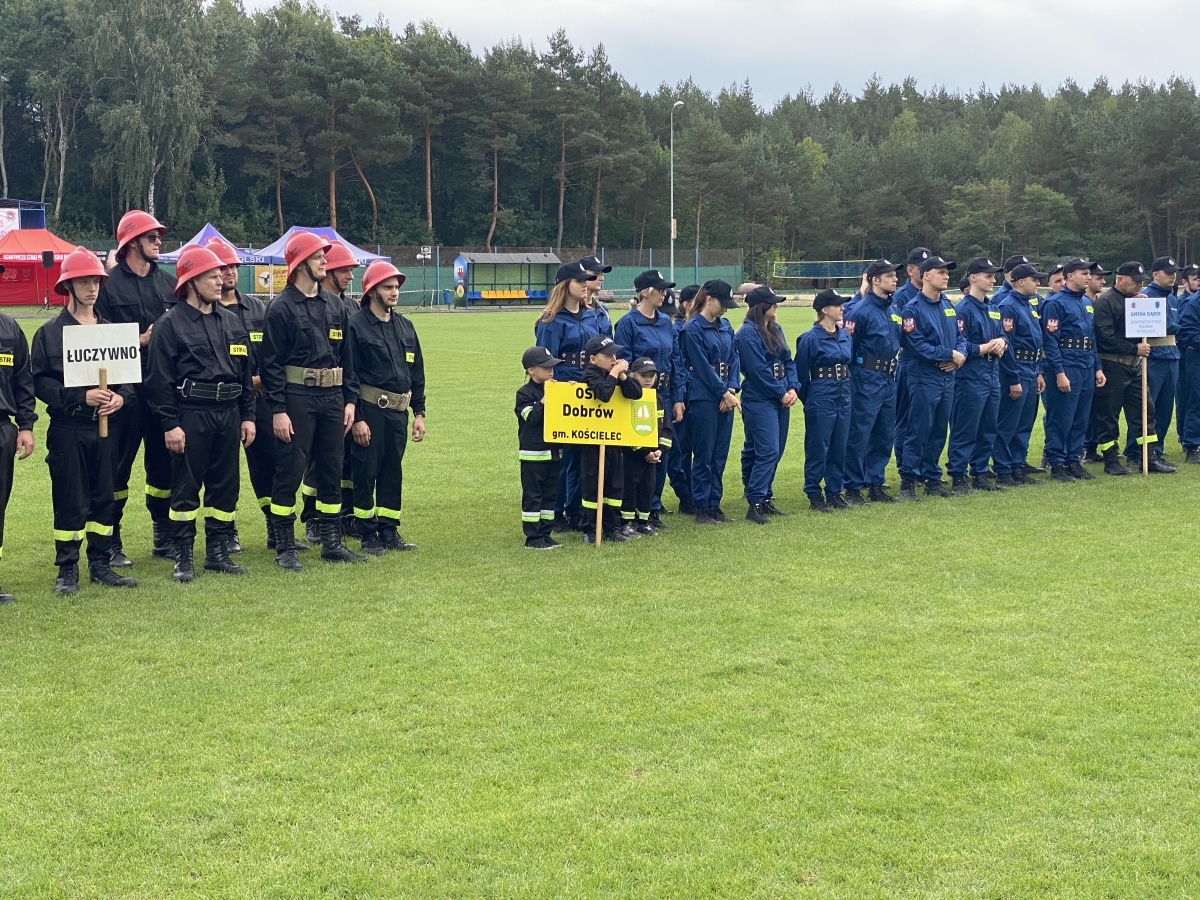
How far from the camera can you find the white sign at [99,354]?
7.47 meters

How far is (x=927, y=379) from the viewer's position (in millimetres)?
11141

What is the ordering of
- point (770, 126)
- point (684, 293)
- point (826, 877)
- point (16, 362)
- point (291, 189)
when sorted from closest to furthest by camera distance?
point (826, 877)
point (16, 362)
point (684, 293)
point (291, 189)
point (770, 126)

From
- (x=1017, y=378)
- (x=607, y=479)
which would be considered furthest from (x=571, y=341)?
(x=1017, y=378)

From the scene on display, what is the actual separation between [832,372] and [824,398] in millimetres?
244

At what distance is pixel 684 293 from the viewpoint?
37.2 ft

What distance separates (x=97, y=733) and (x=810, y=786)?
3184 mm

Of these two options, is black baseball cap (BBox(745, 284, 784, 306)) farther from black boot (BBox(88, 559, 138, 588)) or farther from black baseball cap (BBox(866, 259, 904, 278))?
black boot (BBox(88, 559, 138, 588))

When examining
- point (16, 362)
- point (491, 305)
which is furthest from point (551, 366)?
point (491, 305)

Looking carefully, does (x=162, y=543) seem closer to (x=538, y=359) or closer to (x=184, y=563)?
(x=184, y=563)

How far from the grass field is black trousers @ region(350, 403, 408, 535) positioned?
0.61 meters

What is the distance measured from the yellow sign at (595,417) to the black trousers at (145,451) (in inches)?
115

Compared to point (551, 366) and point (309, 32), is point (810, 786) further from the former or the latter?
point (309, 32)

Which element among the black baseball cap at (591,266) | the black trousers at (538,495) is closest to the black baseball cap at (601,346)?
the black baseball cap at (591,266)

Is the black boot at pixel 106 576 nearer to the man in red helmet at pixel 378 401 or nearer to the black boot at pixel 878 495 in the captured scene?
the man in red helmet at pixel 378 401
